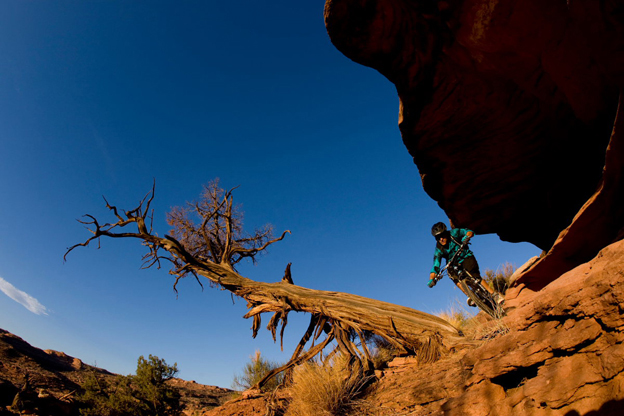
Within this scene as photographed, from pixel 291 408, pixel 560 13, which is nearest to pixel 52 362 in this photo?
pixel 291 408

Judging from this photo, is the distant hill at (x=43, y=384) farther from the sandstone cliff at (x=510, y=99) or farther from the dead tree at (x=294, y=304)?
the sandstone cliff at (x=510, y=99)

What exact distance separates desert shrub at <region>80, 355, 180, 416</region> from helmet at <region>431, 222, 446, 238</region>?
30.0 feet

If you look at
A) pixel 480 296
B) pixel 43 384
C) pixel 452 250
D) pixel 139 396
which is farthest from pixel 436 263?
pixel 43 384

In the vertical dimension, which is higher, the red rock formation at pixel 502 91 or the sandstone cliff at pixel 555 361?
the red rock formation at pixel 502 91

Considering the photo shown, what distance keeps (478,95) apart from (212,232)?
8877 millimetres

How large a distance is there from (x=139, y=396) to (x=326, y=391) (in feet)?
23.6

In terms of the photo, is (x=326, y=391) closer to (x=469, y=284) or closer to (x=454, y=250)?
(x=469, y=284)

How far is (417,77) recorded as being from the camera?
5.48m

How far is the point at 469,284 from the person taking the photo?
5566mm

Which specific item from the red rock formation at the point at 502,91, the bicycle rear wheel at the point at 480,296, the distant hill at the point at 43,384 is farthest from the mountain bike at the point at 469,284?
the distant hill at the point at 43,384

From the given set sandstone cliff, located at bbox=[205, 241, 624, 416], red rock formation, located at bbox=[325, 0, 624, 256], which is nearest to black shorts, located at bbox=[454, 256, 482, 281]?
sandstone cliff, located at bbox=[205, 241, 624, 416]

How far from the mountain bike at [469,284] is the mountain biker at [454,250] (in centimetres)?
5

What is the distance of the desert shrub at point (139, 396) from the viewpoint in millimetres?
8758

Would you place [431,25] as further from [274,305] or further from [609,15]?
[274,305]
